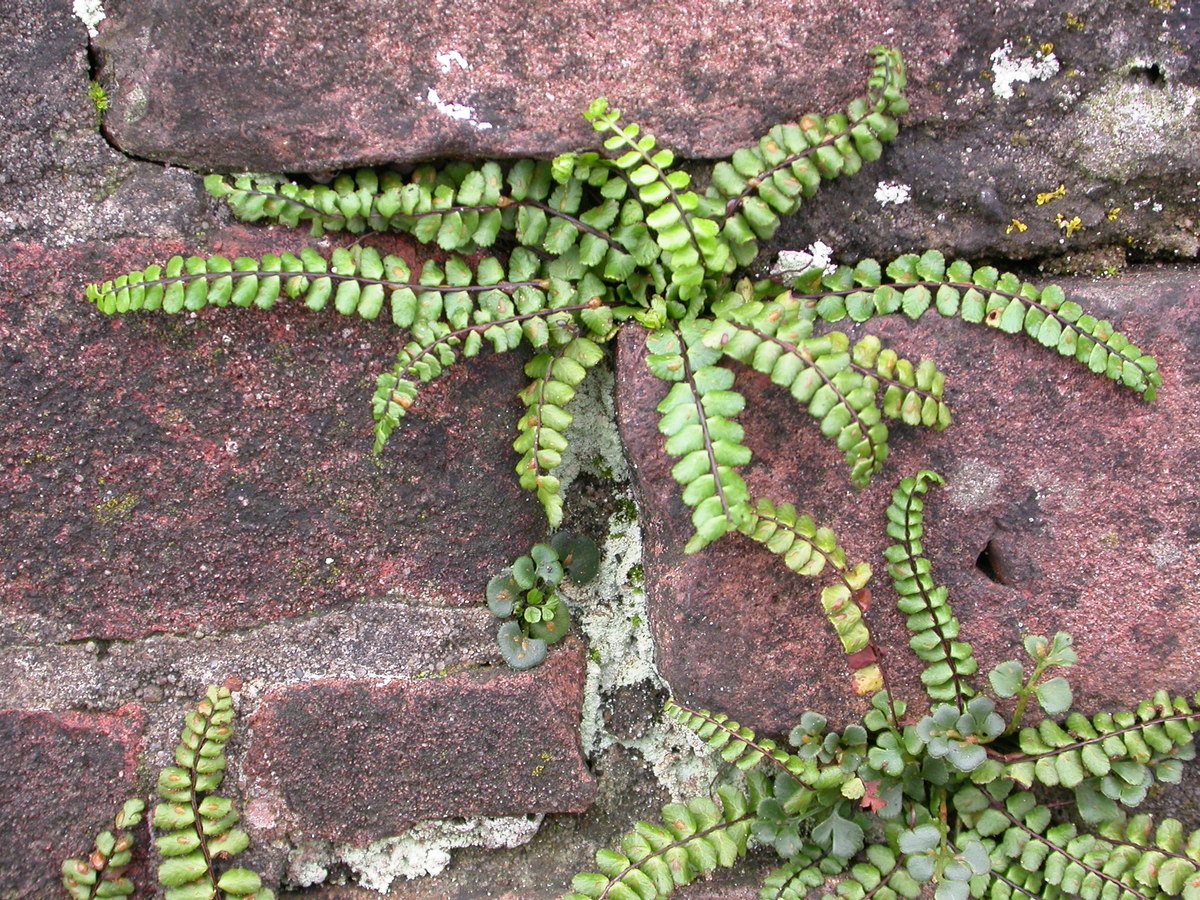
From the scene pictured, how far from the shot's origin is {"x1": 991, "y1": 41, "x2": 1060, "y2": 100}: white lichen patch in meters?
1.63

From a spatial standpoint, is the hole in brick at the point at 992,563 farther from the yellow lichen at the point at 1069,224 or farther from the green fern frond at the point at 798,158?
the green fern frond at the point at 798,158

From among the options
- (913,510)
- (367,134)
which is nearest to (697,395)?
(913,510)

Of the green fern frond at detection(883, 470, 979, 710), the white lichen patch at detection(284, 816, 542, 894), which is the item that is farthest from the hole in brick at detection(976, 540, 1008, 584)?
the white lichen patch at detection(284, 816, 542, 894)

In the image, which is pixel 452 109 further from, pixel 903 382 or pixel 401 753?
pixel 401 753

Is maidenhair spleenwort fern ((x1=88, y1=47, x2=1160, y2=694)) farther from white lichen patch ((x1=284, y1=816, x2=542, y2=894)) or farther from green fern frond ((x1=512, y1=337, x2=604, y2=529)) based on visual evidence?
white lichen patch ((x1=284, y1=816, x2=542, y2=894))

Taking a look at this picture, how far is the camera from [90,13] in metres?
1.58

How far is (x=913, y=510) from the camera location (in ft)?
5.50

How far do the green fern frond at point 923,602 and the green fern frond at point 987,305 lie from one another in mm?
303

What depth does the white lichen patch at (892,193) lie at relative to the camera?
1.71m

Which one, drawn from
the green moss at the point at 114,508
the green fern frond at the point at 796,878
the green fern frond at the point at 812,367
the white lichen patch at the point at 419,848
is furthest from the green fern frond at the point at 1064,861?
the green moss at the point at 114,508

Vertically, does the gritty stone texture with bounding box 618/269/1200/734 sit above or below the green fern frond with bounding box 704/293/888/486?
below

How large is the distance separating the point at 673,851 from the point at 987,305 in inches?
44.8

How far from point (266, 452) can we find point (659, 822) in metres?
1.07

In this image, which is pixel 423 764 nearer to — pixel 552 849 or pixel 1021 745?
pixel 552 849
